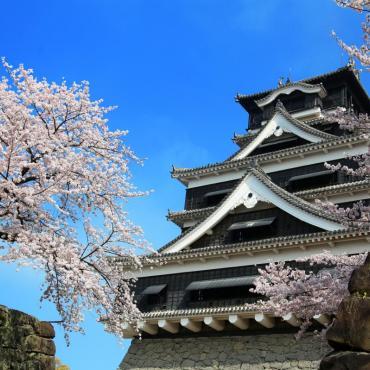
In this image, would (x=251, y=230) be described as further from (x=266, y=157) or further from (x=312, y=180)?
(x=266, y=157)

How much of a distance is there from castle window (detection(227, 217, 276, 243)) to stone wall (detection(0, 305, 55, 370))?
9.71 m

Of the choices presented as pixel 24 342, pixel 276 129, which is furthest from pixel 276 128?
pixel 24 342

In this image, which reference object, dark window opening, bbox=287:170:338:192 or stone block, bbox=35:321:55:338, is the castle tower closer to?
dark window opening, bbox=287:170:338:192

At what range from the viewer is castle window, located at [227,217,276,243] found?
16359 millimetres

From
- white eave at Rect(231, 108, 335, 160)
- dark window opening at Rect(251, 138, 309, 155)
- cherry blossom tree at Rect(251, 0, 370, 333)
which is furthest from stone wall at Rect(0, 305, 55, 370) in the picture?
dark window opening at Rect(251, 138, 309, 155)

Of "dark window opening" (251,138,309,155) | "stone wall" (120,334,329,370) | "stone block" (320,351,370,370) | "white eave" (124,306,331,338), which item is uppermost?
"dark window opening" (251,138,309,155)

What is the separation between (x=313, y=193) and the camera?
18.3 metres

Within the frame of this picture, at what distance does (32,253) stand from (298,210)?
9900 mm

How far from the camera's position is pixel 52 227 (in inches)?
328

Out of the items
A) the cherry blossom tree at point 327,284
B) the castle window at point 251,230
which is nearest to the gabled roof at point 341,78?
the castle window at point 251,230

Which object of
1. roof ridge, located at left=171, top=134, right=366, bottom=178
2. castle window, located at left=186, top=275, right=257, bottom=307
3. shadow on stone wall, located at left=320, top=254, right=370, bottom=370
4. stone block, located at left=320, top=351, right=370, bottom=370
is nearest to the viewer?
stone block, located at left=320, top=351, right=370, bottom=370

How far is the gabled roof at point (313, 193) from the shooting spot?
55.8 ft

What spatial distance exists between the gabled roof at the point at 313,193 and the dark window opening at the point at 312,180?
0.64m

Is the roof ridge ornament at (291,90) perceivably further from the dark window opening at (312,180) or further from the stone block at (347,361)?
the stone block at (347,361)
